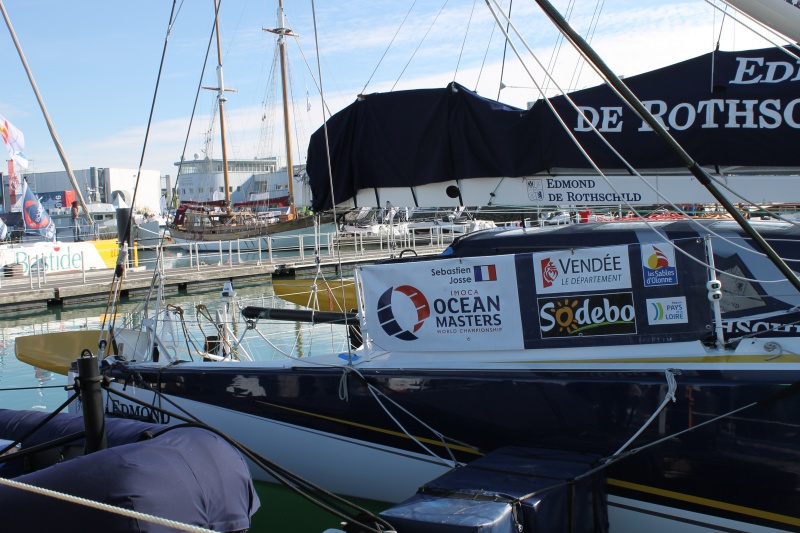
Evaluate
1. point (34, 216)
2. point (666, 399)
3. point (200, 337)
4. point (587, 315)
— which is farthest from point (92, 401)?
point (34, 216)

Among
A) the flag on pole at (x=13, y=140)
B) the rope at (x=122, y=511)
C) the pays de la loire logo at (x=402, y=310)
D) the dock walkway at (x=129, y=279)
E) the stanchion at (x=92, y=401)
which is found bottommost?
the rope at (x=122, y=511)

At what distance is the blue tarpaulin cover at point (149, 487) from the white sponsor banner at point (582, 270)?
2.39 meters

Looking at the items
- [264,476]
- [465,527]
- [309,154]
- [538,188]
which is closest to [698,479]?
[465,527]

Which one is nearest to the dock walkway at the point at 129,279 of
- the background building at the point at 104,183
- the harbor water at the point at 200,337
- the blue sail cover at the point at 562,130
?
the harbor water at the point at 200,337

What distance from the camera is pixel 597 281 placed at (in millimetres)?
4801

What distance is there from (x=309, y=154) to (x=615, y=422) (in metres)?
4.03

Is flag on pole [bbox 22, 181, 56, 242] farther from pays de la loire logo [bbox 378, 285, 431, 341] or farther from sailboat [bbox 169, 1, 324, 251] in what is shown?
pays de la loire logo [bbox 378, 285, 431, 341]

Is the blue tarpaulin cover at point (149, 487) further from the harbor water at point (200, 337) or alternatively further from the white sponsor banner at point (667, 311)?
the white sponsor banner at point (667, 311)

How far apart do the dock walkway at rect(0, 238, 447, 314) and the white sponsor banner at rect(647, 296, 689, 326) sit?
12.6 meters

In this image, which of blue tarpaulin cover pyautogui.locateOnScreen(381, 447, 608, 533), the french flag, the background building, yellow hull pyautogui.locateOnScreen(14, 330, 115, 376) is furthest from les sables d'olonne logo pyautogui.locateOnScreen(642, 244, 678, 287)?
the background building

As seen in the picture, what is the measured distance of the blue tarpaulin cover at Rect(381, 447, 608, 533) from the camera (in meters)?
3.83

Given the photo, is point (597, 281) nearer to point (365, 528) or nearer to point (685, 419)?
point (685, 419)

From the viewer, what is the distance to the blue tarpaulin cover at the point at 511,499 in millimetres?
3834

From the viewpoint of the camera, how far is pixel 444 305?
5.32 metres
